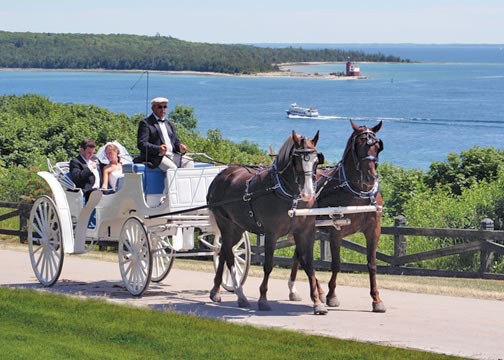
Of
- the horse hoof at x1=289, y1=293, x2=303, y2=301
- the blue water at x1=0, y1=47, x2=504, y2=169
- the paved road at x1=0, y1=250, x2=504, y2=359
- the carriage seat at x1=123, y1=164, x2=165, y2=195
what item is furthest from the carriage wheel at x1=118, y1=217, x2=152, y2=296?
the blue water at x1=0, y1=47, x2=504, y2=169

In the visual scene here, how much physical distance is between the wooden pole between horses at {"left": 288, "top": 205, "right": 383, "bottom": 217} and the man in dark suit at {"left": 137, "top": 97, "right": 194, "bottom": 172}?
9.02 ft

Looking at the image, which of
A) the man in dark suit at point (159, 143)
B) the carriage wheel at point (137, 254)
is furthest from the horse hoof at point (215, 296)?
the man in dark suit at point (159, 143)

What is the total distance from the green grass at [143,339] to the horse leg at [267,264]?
107 cm

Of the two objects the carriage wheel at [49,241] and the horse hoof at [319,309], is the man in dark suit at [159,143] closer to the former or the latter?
the carriage wheel at [49,241]

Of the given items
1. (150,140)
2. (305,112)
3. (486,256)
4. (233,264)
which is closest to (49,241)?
(150,140)

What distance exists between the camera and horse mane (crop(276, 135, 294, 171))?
11055mm

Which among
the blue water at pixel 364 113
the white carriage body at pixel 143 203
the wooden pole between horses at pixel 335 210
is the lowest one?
the blue water at pixel 364 113

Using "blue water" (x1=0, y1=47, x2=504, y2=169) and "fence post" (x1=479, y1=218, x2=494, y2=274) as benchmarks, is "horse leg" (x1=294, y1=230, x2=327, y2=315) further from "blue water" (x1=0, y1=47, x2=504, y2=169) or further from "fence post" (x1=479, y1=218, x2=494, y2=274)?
"blue water" (x1=0, y1=47, x2=504, y2=169)

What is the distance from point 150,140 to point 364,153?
3.63 m

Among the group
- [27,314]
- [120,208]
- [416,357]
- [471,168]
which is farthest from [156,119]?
[471,168]

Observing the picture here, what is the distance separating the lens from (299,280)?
15.2 meters

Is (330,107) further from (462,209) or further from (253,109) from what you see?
(462,209)

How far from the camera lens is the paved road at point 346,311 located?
990 cm

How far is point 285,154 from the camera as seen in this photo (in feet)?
36.7
